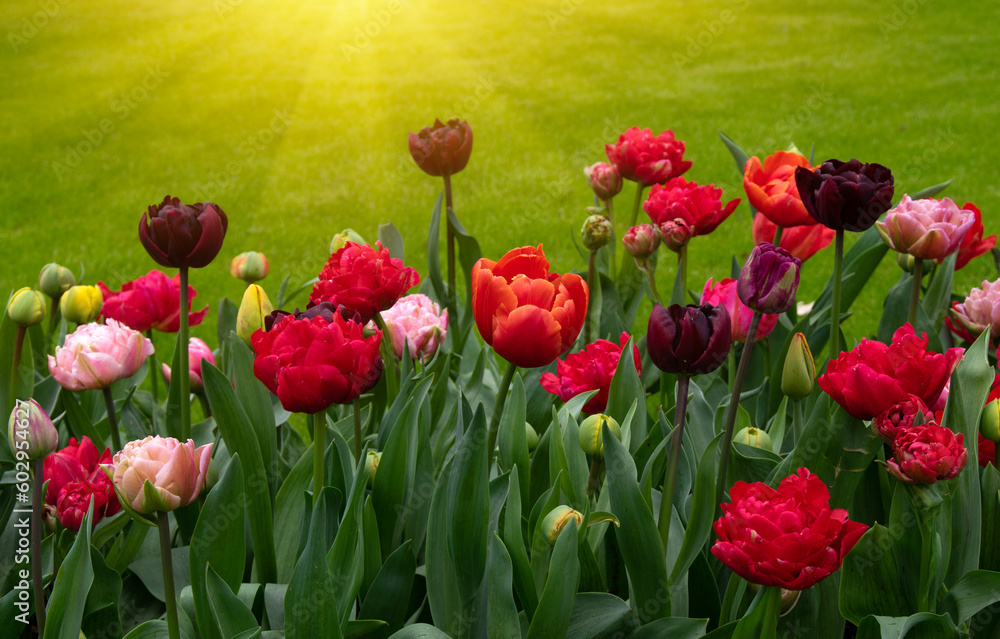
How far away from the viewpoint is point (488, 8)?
10.4 meters

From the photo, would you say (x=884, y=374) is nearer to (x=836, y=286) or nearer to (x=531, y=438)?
(x=836, y=286)

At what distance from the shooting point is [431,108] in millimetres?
7027

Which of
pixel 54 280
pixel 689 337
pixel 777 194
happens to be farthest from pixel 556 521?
pixel 54 280

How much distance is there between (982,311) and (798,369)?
558mm

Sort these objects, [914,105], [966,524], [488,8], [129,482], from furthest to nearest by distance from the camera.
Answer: [488,8] → [914,105] → [966,524] → [129,482]

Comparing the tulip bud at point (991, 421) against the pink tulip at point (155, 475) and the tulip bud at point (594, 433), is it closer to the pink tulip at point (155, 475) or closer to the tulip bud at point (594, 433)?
the tulip bud at point (594, 433)

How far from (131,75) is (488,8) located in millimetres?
4421

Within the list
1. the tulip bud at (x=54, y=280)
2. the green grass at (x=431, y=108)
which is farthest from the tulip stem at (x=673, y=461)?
the green grass at (x=431, y=108)

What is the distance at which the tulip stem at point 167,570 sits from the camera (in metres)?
1.01

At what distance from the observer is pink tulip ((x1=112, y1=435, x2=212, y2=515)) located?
0.99 m

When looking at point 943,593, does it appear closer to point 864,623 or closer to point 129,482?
point 864,623

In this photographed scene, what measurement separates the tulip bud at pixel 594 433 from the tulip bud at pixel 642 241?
0.66 meters

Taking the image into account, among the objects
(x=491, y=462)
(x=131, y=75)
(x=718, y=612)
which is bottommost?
(x=131, y=75)

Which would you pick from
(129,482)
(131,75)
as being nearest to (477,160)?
(131,75)
